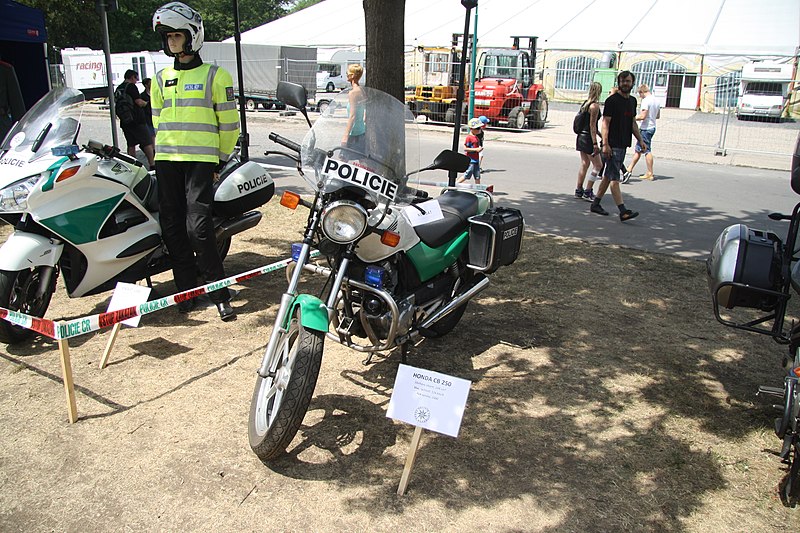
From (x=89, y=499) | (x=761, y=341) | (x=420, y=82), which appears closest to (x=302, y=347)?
(x=89, y=499)

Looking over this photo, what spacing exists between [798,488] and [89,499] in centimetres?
316

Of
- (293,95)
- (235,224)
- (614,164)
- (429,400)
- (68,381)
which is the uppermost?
(293,95)

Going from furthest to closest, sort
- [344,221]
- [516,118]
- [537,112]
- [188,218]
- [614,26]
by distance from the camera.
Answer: [614,26]
[537,112]
[516,118]
[188,218]
[344,221]

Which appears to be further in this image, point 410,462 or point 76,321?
point 76,321

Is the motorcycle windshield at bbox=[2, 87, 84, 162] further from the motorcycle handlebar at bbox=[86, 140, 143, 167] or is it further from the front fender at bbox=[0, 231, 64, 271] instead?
the front fender at bbox=[0, 231, 64, 271]

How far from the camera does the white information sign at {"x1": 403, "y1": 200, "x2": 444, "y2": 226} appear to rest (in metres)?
3.88

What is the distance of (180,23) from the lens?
4.44 m

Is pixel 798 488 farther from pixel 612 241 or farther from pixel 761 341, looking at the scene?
pixel 612 241

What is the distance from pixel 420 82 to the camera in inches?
920

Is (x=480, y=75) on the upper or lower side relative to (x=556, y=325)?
upper

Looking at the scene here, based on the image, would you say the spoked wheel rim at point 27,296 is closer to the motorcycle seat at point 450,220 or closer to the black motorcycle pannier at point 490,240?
the motorcycle seat at point 450,220

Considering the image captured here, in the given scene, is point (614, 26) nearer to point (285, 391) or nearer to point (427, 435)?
point (427, 435)

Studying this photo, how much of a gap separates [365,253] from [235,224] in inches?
85.1

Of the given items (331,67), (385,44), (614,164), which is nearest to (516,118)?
(614,164)
